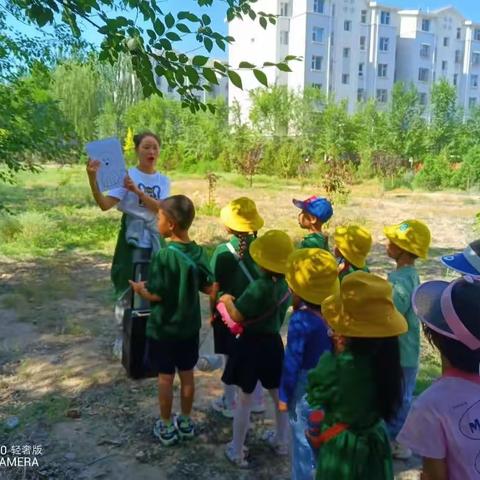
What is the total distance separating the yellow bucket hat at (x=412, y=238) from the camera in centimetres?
304

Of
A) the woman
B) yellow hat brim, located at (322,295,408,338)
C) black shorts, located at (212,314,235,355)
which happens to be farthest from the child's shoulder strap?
yellow hat brim, located at (322,295,408,338)

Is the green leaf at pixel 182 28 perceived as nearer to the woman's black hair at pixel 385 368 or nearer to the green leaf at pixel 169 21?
the green leaf at pixel 169 21

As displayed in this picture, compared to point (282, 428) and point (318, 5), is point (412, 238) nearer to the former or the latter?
point (282, 428)

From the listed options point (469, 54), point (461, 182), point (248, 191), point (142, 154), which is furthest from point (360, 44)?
point (142, 154)

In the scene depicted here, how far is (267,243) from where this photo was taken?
2.76m

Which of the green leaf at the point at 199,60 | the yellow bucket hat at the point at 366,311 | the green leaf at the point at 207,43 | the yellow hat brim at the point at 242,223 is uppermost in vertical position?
the green leaf at the point at 207,43

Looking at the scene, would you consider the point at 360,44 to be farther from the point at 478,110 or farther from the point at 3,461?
the point at 3,461

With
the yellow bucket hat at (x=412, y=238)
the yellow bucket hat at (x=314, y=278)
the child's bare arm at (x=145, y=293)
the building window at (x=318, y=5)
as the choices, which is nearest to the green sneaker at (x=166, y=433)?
the child's bare arm at (x=145, y=293)

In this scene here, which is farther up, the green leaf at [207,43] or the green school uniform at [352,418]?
the green leaf at [207,43]

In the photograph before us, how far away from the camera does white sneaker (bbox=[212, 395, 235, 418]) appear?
3.43m

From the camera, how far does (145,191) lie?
382 cm

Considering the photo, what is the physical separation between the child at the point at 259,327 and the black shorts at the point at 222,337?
26 cm

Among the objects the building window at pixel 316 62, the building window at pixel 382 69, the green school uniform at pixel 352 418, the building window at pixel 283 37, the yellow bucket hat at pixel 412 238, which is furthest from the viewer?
the building window at pixel 382 69

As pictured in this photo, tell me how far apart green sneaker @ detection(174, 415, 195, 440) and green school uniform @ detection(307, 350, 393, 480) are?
1.39 metres
